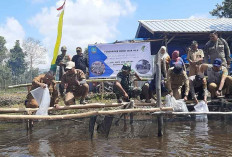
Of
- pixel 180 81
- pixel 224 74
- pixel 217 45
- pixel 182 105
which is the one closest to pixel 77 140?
pixel 182 105

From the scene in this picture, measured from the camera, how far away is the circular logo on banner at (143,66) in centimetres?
1062

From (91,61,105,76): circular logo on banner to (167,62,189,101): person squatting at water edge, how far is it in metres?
4.06

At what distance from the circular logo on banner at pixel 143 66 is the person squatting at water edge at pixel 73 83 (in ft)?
12.1

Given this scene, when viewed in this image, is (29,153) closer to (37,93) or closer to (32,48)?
(37,93)

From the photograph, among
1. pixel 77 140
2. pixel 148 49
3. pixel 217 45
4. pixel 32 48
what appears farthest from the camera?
pixel 32 48

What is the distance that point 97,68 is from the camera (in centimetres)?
1080

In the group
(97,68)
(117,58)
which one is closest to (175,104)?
(117,58)

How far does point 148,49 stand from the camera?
35.2 ft

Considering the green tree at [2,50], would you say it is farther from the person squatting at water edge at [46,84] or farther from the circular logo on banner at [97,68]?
the person squatting at water edge at [46,84]

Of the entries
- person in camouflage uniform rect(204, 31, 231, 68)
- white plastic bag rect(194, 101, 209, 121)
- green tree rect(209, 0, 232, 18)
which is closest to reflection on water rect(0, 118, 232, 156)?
white plastic bag rect(194, 101, 209, 121)

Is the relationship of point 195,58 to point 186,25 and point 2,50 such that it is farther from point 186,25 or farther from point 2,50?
point 2,50

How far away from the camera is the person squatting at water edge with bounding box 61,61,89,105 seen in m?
7.18

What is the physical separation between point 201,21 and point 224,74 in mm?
8229

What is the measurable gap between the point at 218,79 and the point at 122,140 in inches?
120
